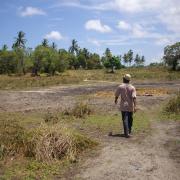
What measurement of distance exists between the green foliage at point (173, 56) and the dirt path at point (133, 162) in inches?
3195

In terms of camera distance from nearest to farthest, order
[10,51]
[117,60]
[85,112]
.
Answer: [85,112]
[10,51]
[117,60]

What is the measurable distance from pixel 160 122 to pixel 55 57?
70153 millimetres

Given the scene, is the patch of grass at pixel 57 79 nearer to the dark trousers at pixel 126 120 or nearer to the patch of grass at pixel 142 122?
the patch of grass at pixel 142 122

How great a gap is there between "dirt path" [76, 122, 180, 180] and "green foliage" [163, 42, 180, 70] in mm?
81156

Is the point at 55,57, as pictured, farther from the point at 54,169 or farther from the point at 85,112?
the point at 54,169

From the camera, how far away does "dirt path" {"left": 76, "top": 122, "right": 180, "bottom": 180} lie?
7.79 metres

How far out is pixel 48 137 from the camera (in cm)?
941

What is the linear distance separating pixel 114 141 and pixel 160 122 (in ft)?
14.4

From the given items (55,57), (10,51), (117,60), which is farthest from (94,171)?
(117,60)

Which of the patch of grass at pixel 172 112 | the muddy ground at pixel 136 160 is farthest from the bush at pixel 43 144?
the patch of grass at pixel 172 112

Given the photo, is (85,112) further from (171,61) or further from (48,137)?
(171,61)

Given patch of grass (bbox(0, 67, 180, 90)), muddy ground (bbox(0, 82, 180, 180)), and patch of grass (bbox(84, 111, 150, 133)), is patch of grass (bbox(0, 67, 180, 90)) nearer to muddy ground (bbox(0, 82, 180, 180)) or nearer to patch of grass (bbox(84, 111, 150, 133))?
patch of grass (bbox(84, 111, 150, 133))

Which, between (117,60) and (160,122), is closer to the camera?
(160,122)

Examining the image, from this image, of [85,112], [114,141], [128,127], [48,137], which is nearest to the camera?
[48,137]
